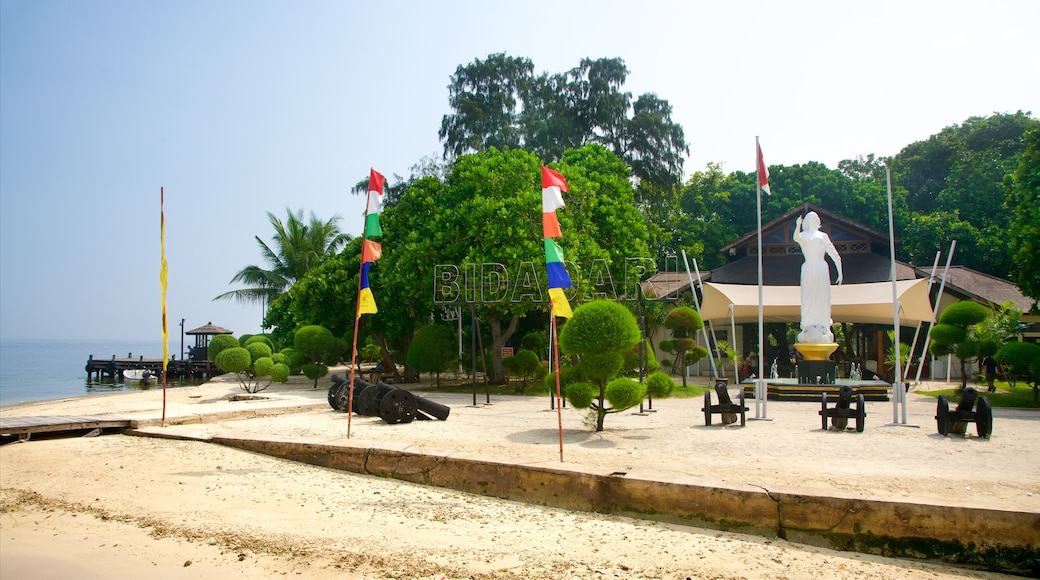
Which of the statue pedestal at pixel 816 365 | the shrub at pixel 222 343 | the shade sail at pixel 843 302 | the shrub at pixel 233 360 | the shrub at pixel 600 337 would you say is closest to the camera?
the shrub at pixel 600 337

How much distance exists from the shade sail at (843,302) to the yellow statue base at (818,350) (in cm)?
370

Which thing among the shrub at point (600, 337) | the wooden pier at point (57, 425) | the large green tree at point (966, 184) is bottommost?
the wooden pier at point (57, 425)


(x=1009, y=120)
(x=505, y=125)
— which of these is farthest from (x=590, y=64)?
(x=1009, y=120)

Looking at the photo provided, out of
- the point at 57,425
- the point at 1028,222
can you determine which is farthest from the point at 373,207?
the point at 1028,222

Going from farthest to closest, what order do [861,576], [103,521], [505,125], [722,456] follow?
[505,125] → [722,456] → [103,521] → [861,576]

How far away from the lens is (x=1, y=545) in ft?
20.8

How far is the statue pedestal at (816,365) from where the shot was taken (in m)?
19.7

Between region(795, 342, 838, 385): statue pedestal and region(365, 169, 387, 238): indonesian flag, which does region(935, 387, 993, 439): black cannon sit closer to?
region(795, 342, 838, 385): statue pedestal

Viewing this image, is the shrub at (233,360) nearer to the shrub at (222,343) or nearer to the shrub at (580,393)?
the shrub at (222,343)

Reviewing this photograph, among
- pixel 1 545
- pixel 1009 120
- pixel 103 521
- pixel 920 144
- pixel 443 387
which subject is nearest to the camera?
pixel 1 545

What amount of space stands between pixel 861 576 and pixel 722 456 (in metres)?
4.38

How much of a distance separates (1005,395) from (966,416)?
9563 mm

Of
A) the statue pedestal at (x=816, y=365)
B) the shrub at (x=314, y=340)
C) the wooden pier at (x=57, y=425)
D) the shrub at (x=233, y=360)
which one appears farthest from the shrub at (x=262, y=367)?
the statue pedestal at (x=816, y=365)

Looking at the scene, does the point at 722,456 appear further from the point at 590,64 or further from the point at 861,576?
the point at 590,64
